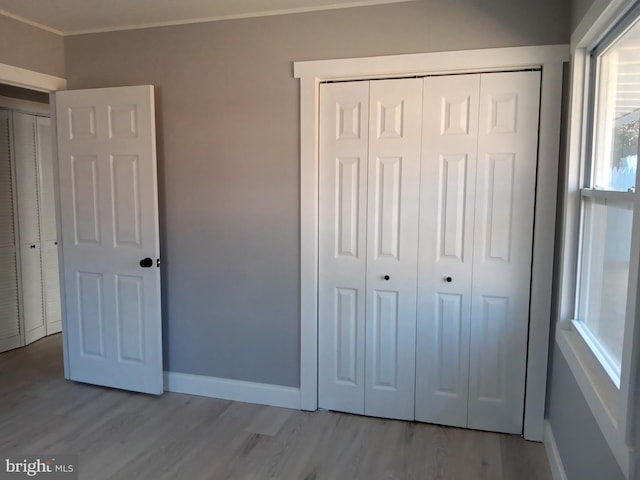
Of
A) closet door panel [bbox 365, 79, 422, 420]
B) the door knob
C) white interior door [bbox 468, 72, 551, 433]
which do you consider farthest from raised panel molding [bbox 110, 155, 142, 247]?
white interior door [bbox 468, 72, 551, 433]

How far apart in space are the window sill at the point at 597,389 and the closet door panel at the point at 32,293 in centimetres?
416

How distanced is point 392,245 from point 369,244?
0.44ft

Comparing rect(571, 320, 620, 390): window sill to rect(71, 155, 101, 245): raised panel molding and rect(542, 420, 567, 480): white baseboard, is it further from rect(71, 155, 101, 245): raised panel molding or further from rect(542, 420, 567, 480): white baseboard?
rect(71, 155, 101, 245): raised panel molding

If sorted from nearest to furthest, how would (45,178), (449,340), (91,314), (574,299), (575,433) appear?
(575,433), (574,299), (449,340), (91,314), (45,178)

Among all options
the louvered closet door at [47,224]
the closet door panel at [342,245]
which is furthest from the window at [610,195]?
the louvered closet door at [47,224]

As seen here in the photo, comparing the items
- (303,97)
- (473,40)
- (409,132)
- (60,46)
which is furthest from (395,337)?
(60,46)

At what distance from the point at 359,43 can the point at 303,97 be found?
16.9 inches

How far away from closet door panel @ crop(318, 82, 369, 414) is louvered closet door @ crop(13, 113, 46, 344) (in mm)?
2843

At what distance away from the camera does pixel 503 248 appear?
2.54m

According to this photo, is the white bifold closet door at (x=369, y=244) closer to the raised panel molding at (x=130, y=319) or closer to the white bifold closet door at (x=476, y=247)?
the white bifold closet door at (x=476, y=247)

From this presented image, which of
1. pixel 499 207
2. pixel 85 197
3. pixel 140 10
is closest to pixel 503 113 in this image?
pixel 499 207

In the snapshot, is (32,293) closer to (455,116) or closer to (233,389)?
(233,389)

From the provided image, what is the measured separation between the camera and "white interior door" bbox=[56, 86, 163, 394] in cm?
297

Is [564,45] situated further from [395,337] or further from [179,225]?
[179,225]
